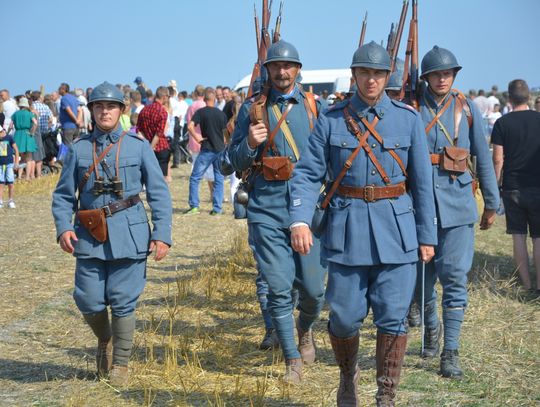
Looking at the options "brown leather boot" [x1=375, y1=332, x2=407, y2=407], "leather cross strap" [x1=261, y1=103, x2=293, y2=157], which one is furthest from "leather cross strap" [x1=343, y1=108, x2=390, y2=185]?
"leather cross strap" [x1=261, y1=103, x2=293, y2=157]

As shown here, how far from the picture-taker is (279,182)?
6.06m

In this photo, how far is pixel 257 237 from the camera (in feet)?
19.6

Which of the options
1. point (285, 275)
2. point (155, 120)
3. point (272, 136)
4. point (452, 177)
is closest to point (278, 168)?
point (272, 136)

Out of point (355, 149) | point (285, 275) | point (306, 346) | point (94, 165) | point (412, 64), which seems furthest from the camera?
point (412, 64)

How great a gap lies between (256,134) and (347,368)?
181 cm

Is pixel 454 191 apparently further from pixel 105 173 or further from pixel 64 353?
pixel 64 353

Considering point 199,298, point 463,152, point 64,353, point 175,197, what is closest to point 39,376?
point 64,353

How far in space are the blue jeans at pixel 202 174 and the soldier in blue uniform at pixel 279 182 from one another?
9009mm

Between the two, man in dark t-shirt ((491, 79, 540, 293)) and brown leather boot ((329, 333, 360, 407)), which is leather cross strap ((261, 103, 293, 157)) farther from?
man in dark t-shirt ((491, 79, 540, 293))

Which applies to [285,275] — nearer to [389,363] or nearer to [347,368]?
[347,368]

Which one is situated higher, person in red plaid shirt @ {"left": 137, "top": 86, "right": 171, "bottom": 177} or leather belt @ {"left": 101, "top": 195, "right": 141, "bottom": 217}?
person in red plaid shirt @ {"left": 137, "top": 86, "right": 171, "bottom": 177}

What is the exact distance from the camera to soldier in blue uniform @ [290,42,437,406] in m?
4.77

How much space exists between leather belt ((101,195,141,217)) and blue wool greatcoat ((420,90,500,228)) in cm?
204

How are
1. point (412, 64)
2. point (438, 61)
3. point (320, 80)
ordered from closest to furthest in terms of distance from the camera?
point (438, 61) → point (412, 64) → point (320, 80)
